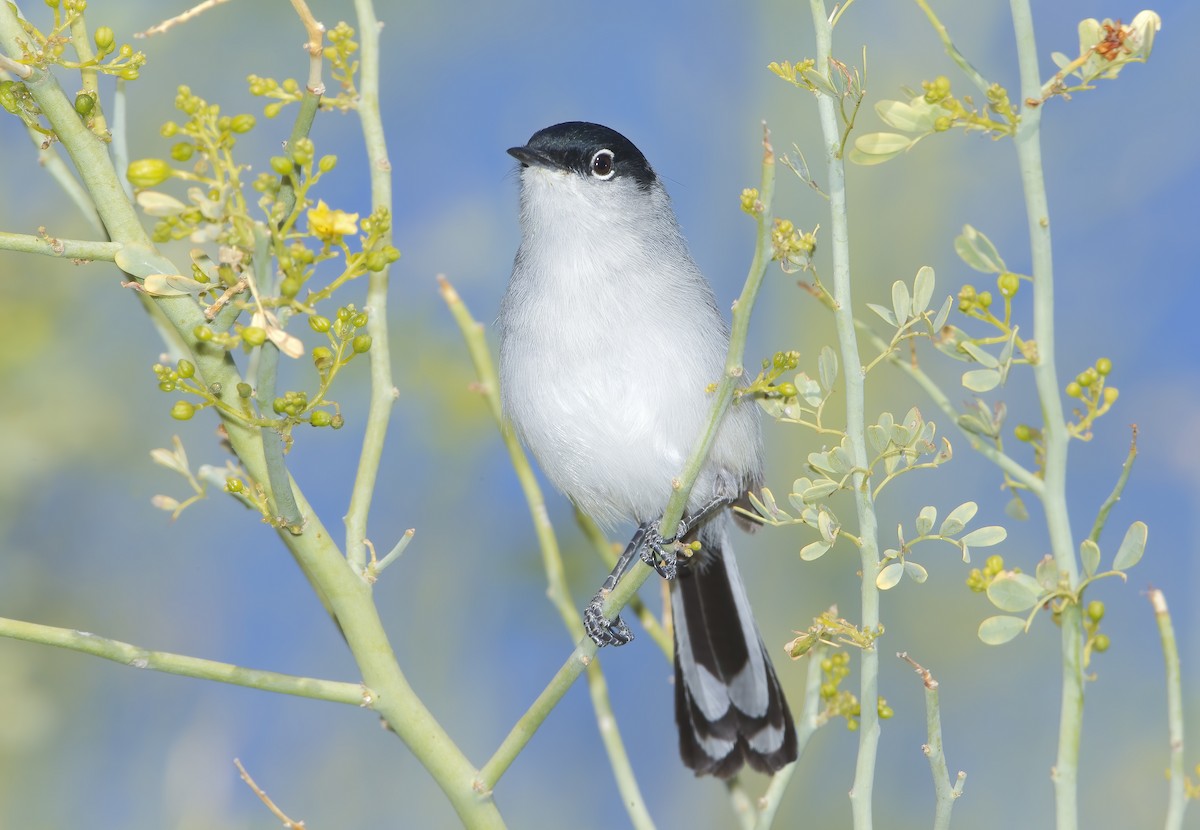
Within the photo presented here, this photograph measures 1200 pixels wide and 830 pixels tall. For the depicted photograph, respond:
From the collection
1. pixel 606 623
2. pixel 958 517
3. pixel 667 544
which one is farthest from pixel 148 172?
pixel 606 623

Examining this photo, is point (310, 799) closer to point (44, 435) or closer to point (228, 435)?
point (44, 435)

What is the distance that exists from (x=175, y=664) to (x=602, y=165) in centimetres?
230

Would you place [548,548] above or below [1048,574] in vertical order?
below

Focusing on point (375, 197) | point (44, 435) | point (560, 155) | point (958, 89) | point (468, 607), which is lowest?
point (468, 607)

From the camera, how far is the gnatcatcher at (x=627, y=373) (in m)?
3.35

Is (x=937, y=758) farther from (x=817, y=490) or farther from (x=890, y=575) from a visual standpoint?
(x=817, y=490)

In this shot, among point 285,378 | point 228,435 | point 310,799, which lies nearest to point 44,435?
point 285,378

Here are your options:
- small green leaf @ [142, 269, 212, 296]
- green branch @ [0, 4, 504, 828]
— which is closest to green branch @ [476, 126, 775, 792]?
green branch @ [0, 4, 504, 828]

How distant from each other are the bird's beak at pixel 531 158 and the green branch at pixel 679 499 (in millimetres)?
1664

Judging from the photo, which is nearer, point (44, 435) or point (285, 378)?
point (44, 435)

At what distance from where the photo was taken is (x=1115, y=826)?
139 inches

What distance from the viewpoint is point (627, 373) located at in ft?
11.0

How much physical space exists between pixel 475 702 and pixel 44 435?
1.55m

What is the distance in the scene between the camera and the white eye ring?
3.61m
